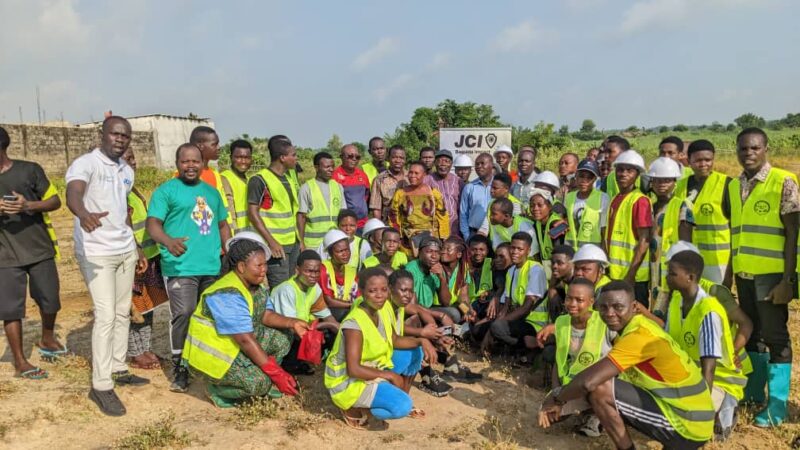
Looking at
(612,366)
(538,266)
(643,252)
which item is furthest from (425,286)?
(612,366)

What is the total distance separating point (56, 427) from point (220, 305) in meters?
1.45

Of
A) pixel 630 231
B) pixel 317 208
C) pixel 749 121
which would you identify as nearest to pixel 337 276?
pixel 317 208

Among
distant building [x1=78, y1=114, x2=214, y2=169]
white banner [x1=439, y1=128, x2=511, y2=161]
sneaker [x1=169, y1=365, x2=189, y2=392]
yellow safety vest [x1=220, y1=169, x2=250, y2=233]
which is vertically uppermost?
distant building [x1=78, y1=114, x2=214, y2=169]

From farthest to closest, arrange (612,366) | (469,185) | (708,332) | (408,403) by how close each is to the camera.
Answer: (469,185)
(408,403)
(708,332)
(612,366)

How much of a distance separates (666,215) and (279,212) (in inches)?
144

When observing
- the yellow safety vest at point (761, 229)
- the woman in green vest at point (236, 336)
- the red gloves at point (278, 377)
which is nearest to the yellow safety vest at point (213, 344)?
the woman in green vest at point (236, 336)

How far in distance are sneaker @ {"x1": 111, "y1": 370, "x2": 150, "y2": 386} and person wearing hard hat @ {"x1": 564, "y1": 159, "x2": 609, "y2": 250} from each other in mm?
4137

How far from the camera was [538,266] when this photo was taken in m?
5.52

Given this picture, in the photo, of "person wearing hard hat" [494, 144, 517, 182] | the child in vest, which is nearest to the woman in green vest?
the child in vest

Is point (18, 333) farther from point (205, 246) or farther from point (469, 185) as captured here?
point (469, 185)

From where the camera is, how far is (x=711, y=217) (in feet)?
14.7

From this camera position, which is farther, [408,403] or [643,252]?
[643,252]

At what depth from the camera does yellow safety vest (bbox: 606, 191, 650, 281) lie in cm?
496

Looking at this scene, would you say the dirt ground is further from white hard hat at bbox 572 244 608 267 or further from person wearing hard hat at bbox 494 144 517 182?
person wearing hard hat at bbox 494 144 517 182
